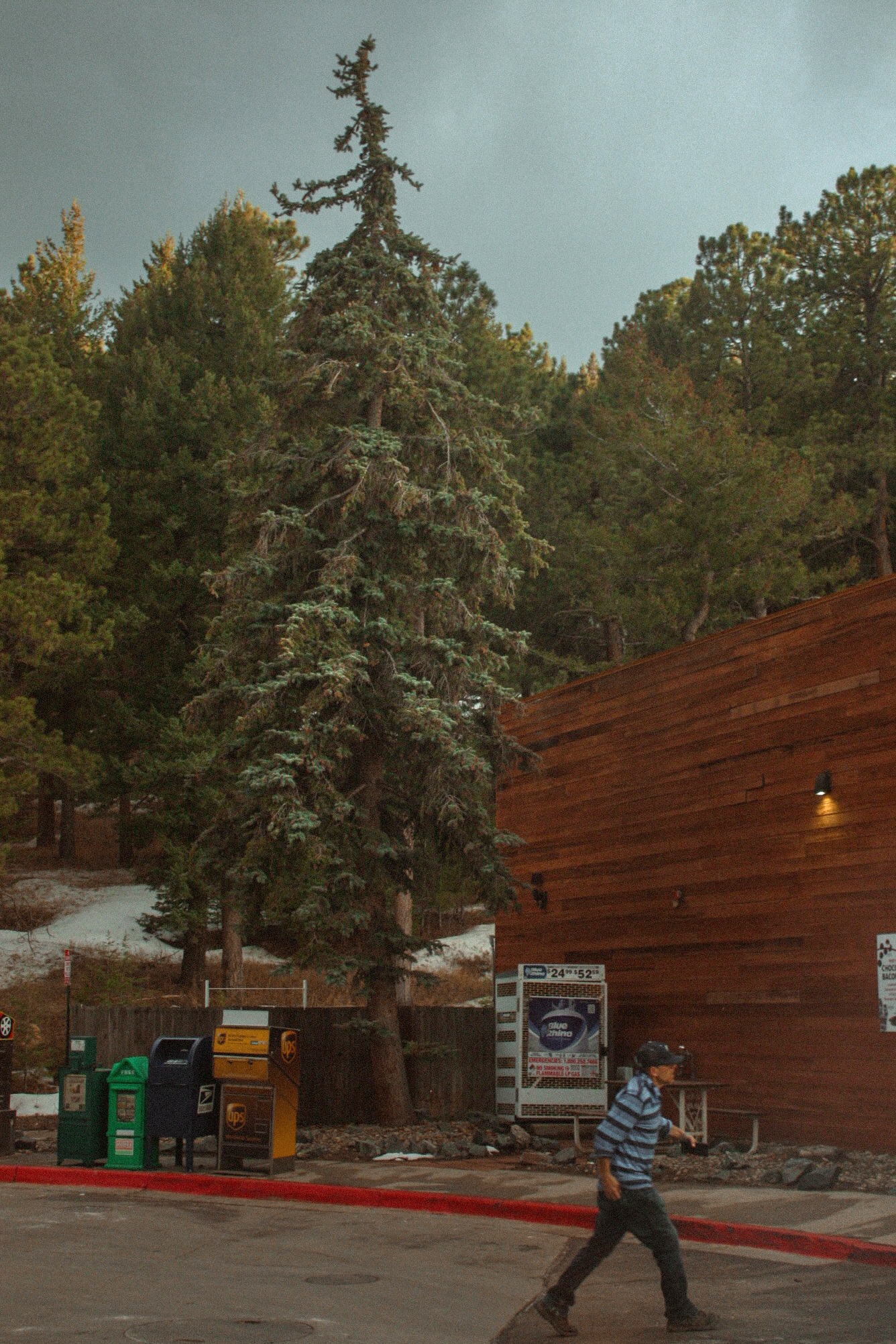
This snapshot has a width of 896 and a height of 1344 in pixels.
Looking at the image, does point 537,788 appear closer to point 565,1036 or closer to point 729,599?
point 565,1036

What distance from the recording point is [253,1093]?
14367mm

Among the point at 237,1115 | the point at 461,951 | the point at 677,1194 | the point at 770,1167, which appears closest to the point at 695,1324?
the point at 677,1194

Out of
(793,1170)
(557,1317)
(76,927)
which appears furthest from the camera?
(76,927)

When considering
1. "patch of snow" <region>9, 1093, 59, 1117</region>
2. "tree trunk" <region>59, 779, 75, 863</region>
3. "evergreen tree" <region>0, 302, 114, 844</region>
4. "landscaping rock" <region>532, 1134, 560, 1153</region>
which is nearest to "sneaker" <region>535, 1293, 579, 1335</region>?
"landscaping rock" <region>532, 1134, 560, 1153</region>

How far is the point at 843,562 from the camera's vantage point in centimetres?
3434

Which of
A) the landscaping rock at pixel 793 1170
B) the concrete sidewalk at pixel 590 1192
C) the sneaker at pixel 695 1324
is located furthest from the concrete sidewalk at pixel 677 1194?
the sneaker at pixel 695 1324

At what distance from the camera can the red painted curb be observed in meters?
9.73

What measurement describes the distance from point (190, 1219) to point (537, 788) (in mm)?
9685

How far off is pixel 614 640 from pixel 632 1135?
2785 cm

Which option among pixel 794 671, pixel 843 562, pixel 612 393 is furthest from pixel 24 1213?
pixel 612 393

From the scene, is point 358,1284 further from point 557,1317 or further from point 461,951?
point 461,951

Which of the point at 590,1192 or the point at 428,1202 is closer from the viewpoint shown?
the point at 428,1202

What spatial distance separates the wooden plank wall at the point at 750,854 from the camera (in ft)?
45.5

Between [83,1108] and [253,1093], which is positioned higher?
[253,1093]
